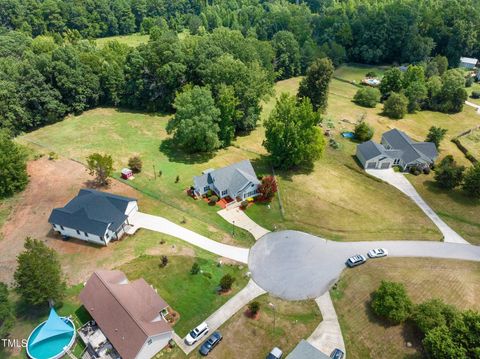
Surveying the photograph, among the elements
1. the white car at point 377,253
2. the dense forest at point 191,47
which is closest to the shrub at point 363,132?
the dense forest at point 191,47

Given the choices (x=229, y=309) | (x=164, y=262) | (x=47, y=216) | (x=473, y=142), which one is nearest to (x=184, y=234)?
(x=164, y=262)

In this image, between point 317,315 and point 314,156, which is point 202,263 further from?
point 314,156

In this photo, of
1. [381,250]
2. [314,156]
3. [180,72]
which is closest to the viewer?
[381,250]

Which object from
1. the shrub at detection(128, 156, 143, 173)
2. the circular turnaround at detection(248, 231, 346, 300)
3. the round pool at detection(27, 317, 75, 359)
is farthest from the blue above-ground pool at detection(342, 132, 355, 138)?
the round pool at detection(27, 317, 75, 359)

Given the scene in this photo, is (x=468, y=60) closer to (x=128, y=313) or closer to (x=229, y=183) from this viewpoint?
(x=229, y=183)

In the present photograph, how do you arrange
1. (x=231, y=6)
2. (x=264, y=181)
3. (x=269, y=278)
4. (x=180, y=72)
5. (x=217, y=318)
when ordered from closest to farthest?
(x=217, y=318)
(x=269, y=278)
(x=264, y=181)
(x=180, y=72)
(x=231, y=6)

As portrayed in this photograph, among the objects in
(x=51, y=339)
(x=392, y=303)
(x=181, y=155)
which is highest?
(x=392, y=303)

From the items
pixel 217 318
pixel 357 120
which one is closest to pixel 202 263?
pixel 217 318
